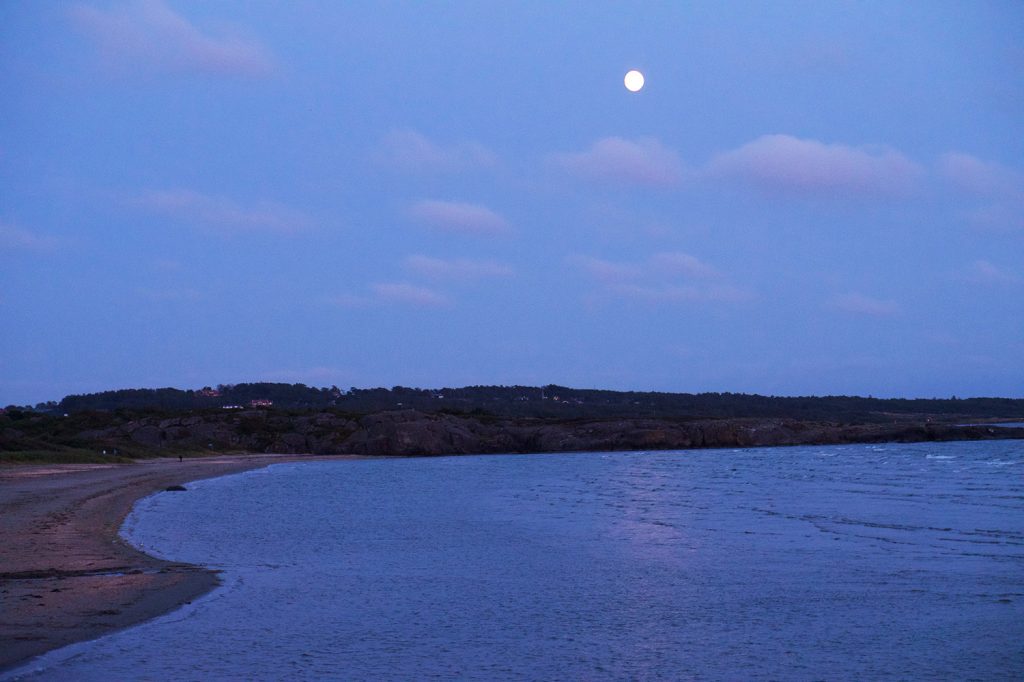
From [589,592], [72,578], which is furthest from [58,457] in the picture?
[589,592]

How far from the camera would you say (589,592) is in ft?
50.1

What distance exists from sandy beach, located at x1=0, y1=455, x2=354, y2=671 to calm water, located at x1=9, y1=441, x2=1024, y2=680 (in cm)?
49

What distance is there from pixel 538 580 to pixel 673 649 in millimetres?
5484

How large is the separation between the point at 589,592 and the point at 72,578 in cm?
787

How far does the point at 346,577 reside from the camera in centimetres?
1683

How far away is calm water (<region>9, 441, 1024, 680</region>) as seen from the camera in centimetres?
1049

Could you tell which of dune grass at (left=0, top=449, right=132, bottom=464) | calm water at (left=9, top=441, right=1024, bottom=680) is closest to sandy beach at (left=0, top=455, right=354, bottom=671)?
calm water at (left=9, top=441, right=1024, bottom=680)

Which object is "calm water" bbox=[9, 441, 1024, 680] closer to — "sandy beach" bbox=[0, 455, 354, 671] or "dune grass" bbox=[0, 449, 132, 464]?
"sandy beach" bbox=[0, 455, 354, 671]

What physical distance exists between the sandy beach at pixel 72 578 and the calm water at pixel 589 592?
19.3 inches

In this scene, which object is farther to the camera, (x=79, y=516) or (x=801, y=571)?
(x=79, y=516)

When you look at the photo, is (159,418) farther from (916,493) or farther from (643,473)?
(916,493)

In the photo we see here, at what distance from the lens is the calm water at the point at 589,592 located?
1049 cm

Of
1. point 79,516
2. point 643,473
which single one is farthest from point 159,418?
point 79,516

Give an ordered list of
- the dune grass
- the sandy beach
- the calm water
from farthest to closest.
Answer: the dune grass, the sandy beach, the calm water
